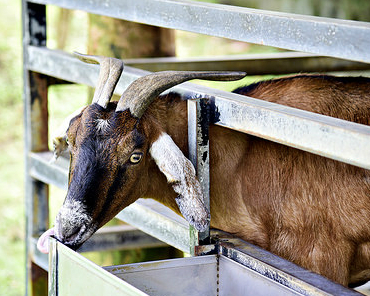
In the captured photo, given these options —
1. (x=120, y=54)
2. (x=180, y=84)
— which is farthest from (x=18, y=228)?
(x=180, y=84)

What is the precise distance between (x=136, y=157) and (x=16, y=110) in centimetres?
1149

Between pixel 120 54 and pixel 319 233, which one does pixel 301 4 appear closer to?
pixel 120 54

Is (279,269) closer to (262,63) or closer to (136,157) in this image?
(136,157)

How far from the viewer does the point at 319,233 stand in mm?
3301

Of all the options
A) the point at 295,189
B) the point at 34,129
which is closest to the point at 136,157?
the point at 295,189

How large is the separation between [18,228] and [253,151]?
9.19m

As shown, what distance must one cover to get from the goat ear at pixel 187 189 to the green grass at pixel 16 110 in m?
7.79

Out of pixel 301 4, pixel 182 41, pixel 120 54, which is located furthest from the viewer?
pixel 182 41

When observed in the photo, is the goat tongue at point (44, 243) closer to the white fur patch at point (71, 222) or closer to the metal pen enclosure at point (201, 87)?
the white fur patch at point (71, 222)

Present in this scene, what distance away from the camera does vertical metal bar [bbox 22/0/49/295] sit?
4.72 meters

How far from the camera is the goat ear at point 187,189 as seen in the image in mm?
2992

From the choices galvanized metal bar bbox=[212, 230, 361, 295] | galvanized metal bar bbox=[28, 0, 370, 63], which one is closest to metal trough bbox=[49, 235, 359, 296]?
galvanized metal bar bbox=[212, 230, 361, 295]

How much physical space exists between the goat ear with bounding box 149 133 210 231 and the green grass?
307 inches

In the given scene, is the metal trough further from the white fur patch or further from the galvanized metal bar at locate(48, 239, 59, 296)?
the white fur patch
